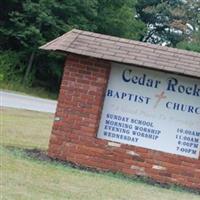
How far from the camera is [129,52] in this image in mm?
12828

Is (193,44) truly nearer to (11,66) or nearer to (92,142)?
(11,66)

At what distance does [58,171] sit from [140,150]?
6.49 ft

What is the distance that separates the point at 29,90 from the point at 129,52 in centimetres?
3093

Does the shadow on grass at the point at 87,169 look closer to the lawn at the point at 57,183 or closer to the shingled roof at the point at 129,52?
the lawn at the point at 57,183

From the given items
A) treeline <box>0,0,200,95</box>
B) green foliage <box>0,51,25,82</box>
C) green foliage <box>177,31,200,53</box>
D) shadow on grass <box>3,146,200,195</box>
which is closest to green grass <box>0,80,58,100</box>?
treeline <box>0,0,200,95</box>

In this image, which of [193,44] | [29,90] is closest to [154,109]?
[29,90]

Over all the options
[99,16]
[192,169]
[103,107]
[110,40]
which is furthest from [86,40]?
[99,16]

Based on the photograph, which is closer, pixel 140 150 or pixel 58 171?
pixel 58 171

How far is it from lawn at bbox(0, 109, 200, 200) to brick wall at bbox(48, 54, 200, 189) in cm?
51

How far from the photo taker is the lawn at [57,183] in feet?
30.0

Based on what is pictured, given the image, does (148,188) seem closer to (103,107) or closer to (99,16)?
(103,107)

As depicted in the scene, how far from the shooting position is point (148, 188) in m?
11.4

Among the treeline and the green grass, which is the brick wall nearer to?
the green grass

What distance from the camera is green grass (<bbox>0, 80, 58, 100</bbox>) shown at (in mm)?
41406
